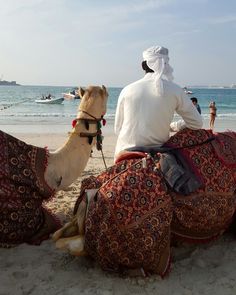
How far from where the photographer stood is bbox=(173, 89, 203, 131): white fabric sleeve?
163 inches

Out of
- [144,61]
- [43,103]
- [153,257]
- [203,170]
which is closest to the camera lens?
[153,257]

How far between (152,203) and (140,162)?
0.39 metres

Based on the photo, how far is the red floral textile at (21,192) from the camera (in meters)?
4.39

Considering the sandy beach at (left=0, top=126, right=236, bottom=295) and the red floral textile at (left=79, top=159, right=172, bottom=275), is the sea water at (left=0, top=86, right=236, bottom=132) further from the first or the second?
the red floral textile at (left=79, top=159, right=172, bottom=275)

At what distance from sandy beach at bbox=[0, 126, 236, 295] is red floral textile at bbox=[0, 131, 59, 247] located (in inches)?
5.3

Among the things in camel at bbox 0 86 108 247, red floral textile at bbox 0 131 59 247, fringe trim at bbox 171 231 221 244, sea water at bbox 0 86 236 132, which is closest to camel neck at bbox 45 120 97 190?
camel at bbox 0 86 108 247

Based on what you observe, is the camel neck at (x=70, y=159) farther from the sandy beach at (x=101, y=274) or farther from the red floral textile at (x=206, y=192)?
the red floral textile at (x=206, y=192)

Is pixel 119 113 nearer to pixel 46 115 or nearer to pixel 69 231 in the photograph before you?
pixel 69 231

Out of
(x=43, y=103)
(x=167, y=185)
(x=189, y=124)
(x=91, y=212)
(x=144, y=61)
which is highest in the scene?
(x=144, y=61)

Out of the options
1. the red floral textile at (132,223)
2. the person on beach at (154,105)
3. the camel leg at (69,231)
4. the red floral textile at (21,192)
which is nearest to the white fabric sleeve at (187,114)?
the person on beach at (154,105)

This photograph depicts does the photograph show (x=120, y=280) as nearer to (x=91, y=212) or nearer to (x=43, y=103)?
(x=91, y=212)

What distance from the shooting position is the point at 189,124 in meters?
4.29

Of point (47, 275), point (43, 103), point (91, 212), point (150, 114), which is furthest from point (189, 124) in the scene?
point (43, 103)

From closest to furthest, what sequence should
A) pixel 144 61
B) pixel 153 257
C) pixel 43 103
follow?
pixel 153 257, pixel 144 61, pixel 43 103
